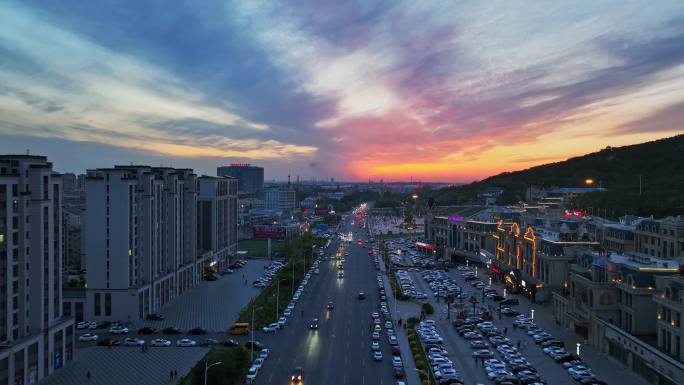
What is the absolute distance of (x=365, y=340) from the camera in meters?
33.1

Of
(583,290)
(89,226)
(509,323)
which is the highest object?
(89,226)

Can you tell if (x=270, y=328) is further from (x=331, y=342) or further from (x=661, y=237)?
(x=661, y=237)

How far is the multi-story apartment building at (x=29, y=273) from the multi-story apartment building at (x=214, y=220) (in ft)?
95.1

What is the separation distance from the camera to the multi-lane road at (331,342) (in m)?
26.7

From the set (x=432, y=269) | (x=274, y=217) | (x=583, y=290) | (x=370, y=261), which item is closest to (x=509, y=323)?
(x=583, y=290)

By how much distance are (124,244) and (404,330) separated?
21214mm

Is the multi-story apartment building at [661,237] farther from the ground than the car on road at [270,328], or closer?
farther from the ground

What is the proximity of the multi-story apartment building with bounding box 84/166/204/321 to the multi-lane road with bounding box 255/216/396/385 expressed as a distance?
11304 millimetres

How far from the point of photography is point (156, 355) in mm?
30359

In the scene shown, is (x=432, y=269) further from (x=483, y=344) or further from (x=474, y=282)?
(x=483, y=344)

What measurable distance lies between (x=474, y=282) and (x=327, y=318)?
796 inches

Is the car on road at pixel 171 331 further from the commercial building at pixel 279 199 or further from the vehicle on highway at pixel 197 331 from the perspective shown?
the commercial building at pixel 279 199

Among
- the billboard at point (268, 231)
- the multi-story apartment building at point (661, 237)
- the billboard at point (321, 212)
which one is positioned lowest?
the billboard at point (268, 231)

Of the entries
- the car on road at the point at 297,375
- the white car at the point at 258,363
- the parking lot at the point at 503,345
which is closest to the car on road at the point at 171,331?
the white car at the point at 258,363
